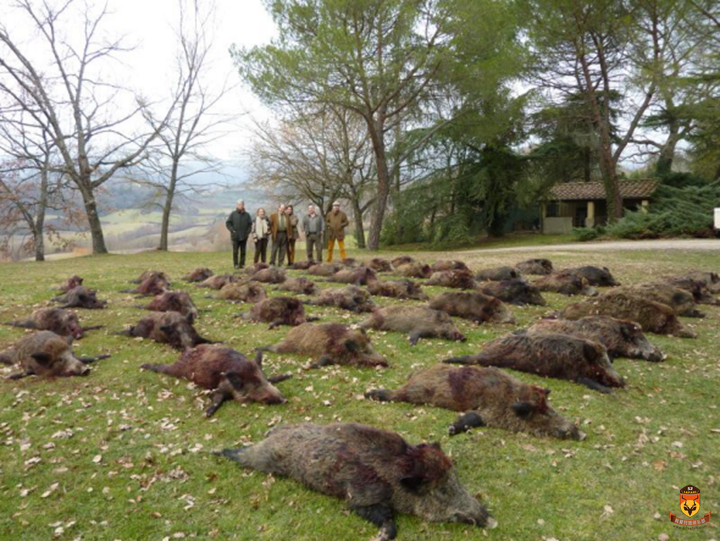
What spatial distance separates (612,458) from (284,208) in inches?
519

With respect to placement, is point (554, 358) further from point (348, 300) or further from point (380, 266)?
point (380, 266)

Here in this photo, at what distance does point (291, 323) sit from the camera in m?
8.47

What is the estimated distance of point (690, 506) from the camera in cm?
346

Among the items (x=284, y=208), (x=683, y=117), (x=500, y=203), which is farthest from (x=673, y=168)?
(x=284, y=208)

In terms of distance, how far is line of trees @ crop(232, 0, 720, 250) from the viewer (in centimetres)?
2162

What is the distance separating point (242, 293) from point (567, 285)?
7537 mm

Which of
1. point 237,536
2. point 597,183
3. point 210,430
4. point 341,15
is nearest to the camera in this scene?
point 237,536

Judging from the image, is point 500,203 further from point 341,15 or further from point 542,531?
point 542,531

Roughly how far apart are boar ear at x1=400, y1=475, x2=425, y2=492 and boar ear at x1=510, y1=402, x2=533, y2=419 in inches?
61.6

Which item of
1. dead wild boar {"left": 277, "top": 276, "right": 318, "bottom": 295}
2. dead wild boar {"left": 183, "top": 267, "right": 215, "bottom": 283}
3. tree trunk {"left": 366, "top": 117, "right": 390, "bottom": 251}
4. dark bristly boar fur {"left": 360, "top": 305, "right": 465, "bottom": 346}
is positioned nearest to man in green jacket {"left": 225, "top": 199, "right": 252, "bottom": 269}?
dead wild boar {"left": 183, "top": 267, "right": 215, "bottom": 283}

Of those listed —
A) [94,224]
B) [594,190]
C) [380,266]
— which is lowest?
[380,266]

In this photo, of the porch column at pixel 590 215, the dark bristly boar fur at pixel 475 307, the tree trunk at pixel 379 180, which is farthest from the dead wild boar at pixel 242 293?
the porch column at pixel 590 215

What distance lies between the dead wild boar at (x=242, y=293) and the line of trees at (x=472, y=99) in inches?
535

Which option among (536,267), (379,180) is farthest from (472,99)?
(536,267)
